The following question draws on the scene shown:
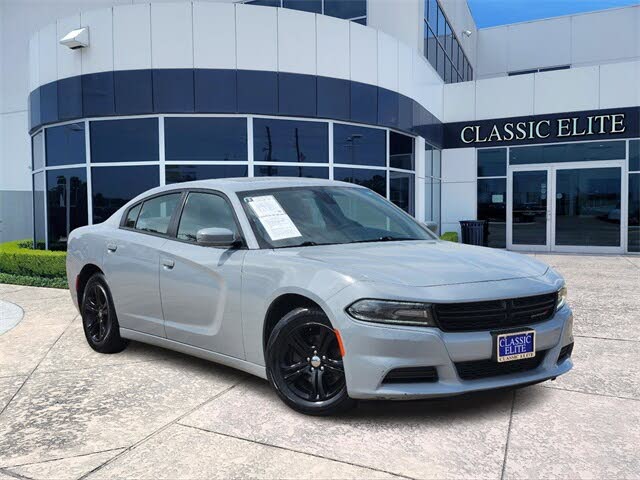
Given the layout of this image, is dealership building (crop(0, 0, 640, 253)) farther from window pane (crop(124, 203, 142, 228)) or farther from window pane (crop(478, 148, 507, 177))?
window pane (crop(124, 203, 142, 228))

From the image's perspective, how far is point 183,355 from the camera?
5230mm

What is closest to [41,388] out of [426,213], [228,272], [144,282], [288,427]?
[144,282]

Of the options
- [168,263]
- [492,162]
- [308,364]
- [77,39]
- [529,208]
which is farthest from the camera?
[492,162]

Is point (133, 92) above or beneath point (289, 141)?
above

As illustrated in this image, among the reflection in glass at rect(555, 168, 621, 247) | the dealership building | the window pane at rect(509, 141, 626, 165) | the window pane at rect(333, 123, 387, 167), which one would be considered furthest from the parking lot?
the window pane at rect(509, 141, 626, 165)

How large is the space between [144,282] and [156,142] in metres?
7.17

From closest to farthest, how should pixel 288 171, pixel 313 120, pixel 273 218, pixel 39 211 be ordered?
pixel 273 218, pixel 288 171, pixel 313 120, pixel 39 211

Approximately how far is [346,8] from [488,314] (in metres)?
14.4

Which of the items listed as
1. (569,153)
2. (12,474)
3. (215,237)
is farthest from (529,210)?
(12,474)

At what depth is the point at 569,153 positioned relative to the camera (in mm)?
15492

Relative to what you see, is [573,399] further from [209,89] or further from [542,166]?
[542,166]

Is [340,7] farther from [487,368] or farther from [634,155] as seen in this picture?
[487,368]

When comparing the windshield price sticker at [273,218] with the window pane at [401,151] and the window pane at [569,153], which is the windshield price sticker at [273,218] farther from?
the window pane at [569,153]

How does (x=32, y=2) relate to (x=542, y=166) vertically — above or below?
above
